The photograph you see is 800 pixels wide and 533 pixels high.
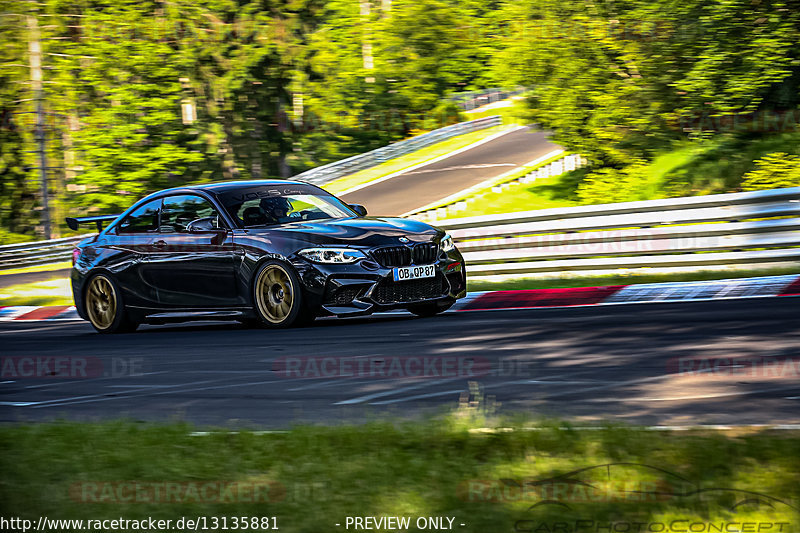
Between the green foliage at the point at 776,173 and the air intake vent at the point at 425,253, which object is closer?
the air intake vent at the point at 425,253

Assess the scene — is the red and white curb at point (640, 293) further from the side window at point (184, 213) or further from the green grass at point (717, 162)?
the green grass at point (717, 162)

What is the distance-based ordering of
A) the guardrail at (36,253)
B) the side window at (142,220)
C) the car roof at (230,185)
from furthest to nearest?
the guardrail at (36,253) < the side window at (142,220) < the car roof at (230,185)

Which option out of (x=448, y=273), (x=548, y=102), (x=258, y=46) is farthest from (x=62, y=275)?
(x=448, y=273)

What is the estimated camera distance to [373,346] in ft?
29.2

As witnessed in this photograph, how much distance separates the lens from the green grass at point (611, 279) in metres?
12.1

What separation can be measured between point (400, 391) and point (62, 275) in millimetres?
22660

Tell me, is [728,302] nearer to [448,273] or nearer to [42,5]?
[448,273]

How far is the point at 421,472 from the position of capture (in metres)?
4.37

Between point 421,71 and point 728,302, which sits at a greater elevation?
point 421,71

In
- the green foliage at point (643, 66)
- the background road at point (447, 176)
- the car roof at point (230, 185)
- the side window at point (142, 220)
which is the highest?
the green foliage at point (643, 66)

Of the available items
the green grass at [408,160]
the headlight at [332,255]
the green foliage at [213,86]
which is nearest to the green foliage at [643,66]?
the green foliage at [213,86]

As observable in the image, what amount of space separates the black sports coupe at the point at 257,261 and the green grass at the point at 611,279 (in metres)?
2.43

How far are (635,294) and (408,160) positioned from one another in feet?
100

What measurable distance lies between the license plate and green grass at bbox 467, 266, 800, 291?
3006mm
